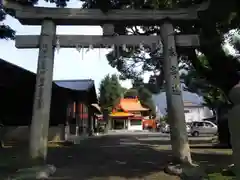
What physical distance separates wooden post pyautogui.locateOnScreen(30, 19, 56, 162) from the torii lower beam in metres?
0.33

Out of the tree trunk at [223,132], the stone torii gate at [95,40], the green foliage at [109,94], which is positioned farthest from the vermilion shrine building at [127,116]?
the stone torii gate at [95,40]

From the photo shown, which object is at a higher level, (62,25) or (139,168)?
(62,25)

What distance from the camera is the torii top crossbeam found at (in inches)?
394

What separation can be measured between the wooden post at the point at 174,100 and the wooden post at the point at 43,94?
→ 3.66 meters

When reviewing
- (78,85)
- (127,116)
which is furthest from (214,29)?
(127,116)

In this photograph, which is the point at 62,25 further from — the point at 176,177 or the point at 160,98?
the point at 160,98

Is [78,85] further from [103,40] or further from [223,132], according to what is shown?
[103,40]

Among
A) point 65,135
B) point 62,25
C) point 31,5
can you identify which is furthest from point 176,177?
point 65,135

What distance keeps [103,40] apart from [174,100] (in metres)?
3.00

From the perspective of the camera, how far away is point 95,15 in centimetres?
1012

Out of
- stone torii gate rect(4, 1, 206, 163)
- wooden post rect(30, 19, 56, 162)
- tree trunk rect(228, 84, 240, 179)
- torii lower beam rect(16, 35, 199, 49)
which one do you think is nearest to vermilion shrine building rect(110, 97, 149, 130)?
torii lower beam rect(16, 35, 199, 49)

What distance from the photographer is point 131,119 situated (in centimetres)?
5569

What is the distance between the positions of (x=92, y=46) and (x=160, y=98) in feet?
260

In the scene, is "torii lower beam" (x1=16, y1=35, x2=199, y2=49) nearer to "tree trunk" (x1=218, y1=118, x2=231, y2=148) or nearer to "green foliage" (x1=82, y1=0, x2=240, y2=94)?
"green foliage" (x1=82, y1=0, x2=240, y2=94)
